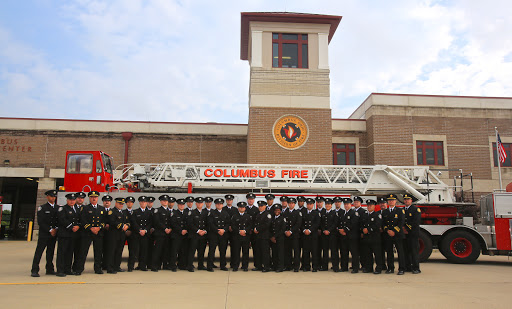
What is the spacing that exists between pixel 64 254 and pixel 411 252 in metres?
7.61

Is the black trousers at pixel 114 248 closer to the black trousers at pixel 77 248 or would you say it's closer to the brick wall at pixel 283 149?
the black trousers at pixel 77 248

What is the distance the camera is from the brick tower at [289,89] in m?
17.6

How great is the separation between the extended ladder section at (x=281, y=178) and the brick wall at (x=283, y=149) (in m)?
3.86

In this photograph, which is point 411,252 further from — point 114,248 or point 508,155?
point 508,155

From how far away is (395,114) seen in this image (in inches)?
858

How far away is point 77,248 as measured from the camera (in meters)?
8.62

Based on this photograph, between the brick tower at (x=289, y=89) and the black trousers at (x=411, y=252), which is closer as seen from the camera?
the black trousers at (x=411, y=252)

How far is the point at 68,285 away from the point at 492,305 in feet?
22.7

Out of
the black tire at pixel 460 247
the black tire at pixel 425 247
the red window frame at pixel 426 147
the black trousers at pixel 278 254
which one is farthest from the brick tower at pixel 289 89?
the black trousers at pixel 278 254

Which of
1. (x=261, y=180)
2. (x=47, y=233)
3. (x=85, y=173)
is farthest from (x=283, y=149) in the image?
(x=47, y=233)

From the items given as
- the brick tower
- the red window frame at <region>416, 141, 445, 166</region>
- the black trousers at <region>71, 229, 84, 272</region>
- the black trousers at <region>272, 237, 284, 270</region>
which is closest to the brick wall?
the brick tower

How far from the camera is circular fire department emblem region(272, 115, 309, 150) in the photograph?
17.7 metres

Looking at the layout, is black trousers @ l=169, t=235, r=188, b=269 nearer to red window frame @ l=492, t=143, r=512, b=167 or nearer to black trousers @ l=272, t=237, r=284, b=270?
black trousers @ l=272, t=237, r=284, b=270

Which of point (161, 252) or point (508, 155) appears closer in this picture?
point (161, 252)
